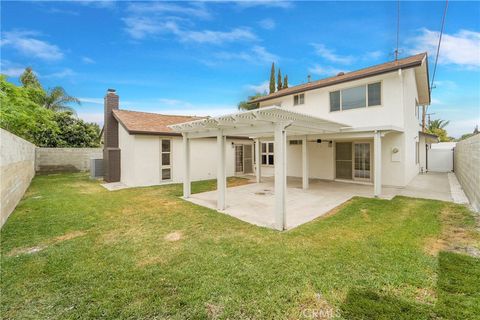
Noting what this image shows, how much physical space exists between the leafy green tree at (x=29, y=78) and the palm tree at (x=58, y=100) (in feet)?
5.39

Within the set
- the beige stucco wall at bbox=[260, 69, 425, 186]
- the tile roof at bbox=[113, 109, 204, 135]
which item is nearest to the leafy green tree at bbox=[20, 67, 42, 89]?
the tile roof at bbox=[113, 109, 204, 135]

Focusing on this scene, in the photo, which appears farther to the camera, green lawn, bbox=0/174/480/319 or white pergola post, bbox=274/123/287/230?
white pergola post, bbox=274/123/287/230

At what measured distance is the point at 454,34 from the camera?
1211 cm

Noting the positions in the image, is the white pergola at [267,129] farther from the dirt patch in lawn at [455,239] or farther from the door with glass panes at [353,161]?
the door with glass panes at [353,161]

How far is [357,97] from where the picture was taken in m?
11.5

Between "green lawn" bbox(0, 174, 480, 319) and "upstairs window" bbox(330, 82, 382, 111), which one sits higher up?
"upstairs window" bbox(330, 82, 382, 111)

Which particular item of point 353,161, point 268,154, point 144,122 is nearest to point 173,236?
point 144,122

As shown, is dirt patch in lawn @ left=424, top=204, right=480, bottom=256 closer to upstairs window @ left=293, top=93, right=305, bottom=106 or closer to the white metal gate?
upstairs window @ left=293, top=93, right=305, bottom=106

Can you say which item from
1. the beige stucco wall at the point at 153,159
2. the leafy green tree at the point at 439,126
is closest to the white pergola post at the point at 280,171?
the beige stucco wall at the point at 153,159

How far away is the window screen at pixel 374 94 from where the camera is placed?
10.9 m

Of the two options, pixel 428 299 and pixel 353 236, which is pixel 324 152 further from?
pixel 428 299

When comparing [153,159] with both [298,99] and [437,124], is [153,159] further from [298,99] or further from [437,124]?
[437,124]

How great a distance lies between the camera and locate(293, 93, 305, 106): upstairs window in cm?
1388

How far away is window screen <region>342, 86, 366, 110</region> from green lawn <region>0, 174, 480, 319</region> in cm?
643
